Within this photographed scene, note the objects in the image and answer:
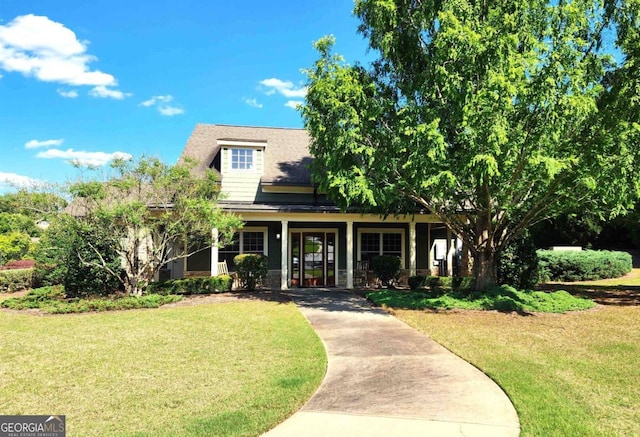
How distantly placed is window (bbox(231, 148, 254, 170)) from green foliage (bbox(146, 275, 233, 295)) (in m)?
5.03

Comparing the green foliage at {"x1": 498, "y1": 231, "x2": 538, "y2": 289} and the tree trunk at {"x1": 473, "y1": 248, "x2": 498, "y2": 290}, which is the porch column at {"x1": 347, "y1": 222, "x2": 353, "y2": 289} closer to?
the tree trunk at {"x1": 473, "y1": 248, "x2": 498, "y2": 290}

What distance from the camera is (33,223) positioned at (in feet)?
39.2

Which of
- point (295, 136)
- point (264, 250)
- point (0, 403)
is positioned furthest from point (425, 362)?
point (295, 136)

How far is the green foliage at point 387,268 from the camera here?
1588 centimetres

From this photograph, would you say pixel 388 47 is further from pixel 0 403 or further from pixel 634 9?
pixel 0 403

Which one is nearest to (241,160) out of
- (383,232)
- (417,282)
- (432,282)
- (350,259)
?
(350,259)

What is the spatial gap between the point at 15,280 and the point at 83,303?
711 cm

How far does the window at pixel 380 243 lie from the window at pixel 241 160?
5.80 metres

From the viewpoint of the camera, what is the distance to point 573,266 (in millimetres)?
20234

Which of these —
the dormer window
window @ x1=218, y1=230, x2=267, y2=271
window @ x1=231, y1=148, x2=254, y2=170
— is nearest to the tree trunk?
window @ x1=218, y1=230, x2=267, y2=271

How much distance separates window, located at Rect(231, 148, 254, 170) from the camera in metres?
17.2

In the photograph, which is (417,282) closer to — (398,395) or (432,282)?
(432,282)

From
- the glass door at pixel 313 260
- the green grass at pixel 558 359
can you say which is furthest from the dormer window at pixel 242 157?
the green grass at pixel 558 359

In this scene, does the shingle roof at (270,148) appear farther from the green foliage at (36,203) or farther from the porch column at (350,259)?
the green foliage at (36,203)
